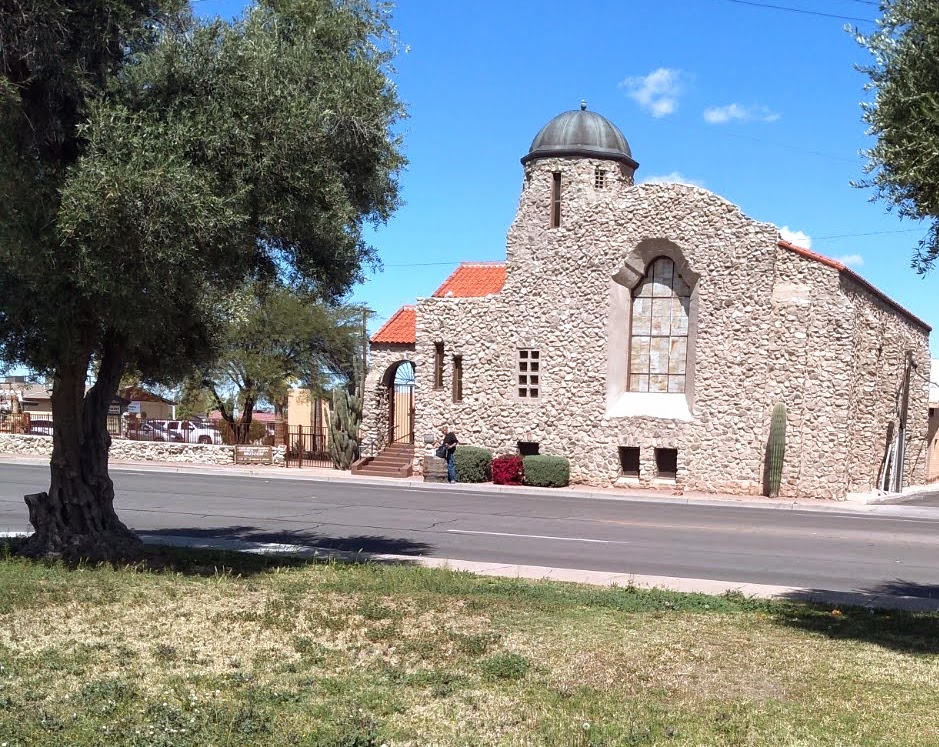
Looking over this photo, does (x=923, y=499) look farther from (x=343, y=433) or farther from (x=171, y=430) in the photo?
(x=171, y=430)

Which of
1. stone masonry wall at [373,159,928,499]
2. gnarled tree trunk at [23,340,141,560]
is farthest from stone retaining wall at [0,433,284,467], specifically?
gnarled tree trunk at [23,340,141,560]

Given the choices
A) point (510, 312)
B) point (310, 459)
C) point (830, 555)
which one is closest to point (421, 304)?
point (510, 312)

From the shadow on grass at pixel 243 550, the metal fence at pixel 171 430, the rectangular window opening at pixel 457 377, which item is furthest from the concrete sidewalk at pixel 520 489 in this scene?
the shadow on grass at pixel 243 550

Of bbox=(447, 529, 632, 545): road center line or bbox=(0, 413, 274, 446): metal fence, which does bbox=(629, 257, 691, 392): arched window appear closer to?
bbox=(447, 529, 632, 545): road center line

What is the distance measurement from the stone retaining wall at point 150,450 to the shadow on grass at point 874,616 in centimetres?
2768

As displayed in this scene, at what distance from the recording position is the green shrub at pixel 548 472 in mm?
29312

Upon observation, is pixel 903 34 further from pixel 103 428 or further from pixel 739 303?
pixel 739 303

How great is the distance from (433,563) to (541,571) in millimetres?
1421

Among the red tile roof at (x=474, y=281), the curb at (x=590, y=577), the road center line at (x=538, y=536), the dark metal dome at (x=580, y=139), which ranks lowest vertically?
the road center line at (x=538, y=536)

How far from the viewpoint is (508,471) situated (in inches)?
1181

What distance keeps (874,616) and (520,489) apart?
18967 millimetres

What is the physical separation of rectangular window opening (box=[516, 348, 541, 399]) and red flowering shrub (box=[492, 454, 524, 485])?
2.04 m

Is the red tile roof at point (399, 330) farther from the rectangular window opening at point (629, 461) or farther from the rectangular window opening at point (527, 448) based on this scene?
the rectangular window opening at point (629, 461)

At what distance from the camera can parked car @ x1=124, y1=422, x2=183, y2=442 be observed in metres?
40.8
